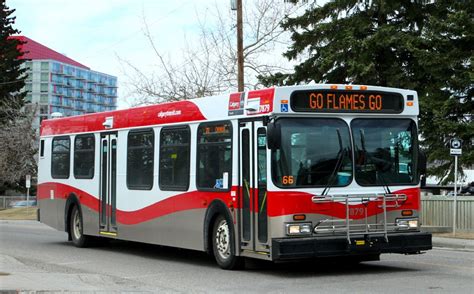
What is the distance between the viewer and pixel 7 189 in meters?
81.8

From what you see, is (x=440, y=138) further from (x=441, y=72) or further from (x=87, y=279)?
(x=87, y=279)

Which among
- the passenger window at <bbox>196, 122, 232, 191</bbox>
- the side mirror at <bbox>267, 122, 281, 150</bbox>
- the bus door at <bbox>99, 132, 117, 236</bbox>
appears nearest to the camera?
the side mirror at <bbox>267, 122, 281, 150</bbox>

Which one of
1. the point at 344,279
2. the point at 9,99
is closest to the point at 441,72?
the point at 344,279

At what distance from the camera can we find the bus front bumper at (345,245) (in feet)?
39.1

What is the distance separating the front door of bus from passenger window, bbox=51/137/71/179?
26.9ft

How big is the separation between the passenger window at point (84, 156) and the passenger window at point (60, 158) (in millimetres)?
529

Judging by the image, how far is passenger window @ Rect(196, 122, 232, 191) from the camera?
13562 mm

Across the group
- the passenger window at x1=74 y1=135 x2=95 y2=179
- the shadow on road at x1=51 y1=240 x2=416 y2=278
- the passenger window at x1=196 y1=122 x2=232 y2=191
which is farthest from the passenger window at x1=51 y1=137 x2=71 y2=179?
the passenger window at x1=196 y1=122 x2=232 y2=191

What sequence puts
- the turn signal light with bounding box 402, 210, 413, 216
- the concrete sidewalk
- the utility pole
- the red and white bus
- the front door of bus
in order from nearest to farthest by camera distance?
the red and white bus, the front door of bus, the turn signal light with bounding box 402, 210, 413, 216, the concrete sidewalk, the utility pole

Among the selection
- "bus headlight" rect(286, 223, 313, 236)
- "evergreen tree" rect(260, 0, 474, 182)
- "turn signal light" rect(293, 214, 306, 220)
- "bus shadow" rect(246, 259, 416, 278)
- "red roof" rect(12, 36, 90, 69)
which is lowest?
"bus shadow" rect(246, 259, 416, 278)

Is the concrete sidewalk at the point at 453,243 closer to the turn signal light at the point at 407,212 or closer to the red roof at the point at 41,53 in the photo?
the turn signal light at the point at 407,212

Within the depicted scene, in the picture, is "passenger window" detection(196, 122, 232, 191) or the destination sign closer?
the destination sign

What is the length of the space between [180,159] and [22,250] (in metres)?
6.19

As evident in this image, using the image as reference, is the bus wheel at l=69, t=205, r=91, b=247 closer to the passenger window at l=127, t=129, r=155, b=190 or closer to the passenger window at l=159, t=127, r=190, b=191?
the passenger window at l=127, t=129, r=155, b=190
